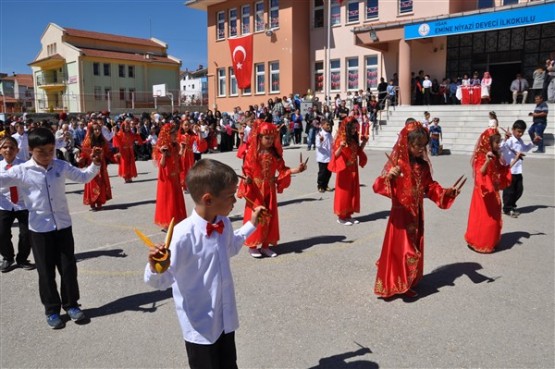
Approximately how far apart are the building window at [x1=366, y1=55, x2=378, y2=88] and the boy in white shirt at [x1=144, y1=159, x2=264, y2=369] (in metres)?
26.4

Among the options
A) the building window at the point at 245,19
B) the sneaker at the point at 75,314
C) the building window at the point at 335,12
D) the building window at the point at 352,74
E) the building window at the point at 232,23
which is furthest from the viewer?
the building window at the point at 232,23

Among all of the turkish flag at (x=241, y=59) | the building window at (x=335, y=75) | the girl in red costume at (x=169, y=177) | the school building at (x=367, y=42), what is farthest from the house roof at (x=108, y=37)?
the girl in red costume at (x=169, y=177)

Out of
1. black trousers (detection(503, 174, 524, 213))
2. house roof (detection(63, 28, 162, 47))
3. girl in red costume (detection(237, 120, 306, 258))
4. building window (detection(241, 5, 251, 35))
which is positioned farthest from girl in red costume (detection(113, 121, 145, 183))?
house roof (detection(63, 28, 162, 47))

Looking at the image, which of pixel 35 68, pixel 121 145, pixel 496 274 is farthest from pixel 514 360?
pixel 35 68

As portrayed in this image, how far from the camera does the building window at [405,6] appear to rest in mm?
25406

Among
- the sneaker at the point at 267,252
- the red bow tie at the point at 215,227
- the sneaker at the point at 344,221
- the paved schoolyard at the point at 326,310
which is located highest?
the red bow tie at the point at 215,227

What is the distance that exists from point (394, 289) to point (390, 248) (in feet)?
1.35

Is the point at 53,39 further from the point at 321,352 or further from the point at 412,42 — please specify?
the point at 321,352

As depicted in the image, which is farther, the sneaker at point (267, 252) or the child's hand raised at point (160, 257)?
the sneaker at point (267, 252)

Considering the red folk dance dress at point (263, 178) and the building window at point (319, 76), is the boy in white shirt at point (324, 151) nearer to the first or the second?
the red folk dance dress at point (263, 178)

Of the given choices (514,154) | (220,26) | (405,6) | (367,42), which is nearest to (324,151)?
(514,154)

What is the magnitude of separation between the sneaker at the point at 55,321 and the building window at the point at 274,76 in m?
28.4

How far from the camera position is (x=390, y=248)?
184 inches

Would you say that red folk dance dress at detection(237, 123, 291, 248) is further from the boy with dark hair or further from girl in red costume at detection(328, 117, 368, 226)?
the boy with dark hair
